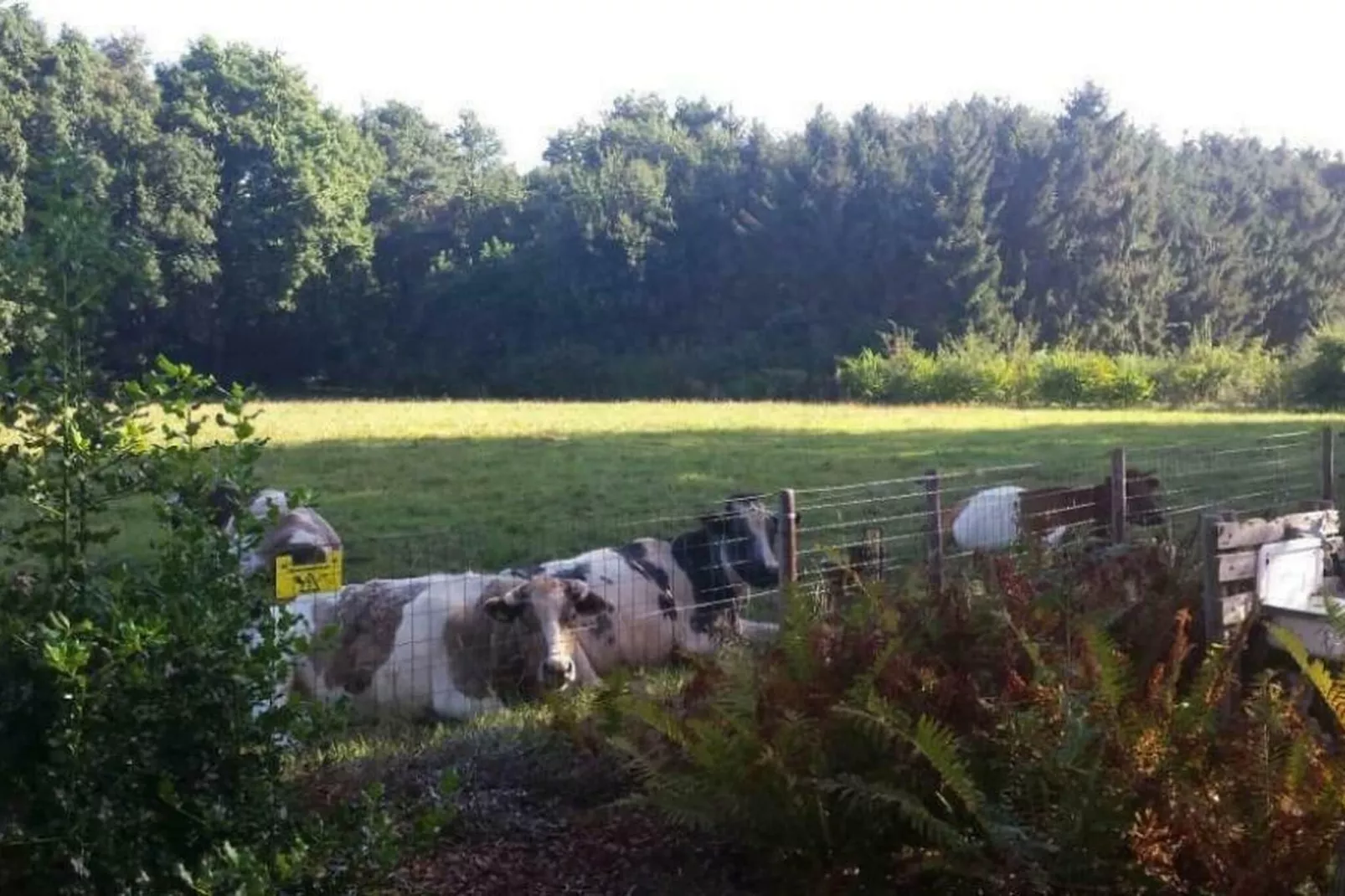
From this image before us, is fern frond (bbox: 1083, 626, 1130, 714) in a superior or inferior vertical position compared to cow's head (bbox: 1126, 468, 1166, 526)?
superior

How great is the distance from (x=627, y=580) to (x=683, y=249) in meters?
46.7

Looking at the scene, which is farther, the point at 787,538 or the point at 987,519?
the point at 987,519

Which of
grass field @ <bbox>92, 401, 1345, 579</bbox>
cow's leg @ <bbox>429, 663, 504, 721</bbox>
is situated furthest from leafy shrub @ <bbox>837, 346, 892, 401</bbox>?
cow's leg @ <bbox>429, 663, 504, 721</bbox>

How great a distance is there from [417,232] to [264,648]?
194 feet

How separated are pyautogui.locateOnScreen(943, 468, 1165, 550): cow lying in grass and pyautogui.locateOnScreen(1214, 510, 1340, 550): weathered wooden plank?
228cm

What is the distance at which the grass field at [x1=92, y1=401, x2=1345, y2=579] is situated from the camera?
43.7 ft

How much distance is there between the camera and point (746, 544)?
34.6ft

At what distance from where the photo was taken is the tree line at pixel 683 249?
5112 centimetres

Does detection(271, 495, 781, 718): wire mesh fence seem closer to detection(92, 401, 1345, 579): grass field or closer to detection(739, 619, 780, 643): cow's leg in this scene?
detection(739, 619, 780, 643): cow's leg

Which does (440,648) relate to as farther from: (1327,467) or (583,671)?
(1327,467)

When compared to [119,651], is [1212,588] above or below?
below

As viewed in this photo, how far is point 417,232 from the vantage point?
61.2 m

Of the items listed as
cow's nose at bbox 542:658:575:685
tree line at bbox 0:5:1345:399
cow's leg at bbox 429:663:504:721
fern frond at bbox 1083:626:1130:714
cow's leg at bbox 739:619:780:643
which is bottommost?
cow's leg at bbox 429:663:504:721

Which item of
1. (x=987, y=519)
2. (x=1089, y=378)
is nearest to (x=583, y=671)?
(x=987, y=519)
